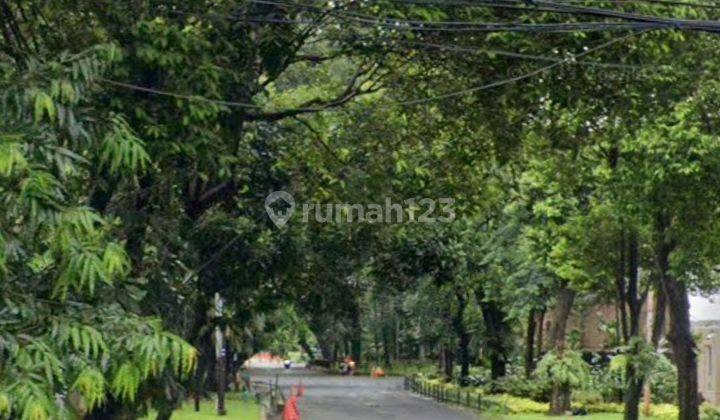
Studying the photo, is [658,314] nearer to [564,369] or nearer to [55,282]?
[564,369]

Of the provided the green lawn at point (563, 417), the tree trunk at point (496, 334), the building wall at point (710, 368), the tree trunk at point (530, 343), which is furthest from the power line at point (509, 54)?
the tree trunk at point (496, 334)

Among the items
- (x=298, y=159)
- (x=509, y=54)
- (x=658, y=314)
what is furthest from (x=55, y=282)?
(x=658, y=314)

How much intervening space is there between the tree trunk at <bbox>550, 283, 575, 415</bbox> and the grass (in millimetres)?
8497

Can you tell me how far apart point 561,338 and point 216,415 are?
1064cm

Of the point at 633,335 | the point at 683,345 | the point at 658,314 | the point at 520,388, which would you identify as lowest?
the point at 520,388

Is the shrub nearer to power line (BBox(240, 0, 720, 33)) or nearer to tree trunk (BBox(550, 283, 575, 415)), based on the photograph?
tree trunk (BBox(550, 283, 575, 415))

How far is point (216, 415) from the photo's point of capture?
1302 inches

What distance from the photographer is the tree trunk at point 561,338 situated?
38.2 metres

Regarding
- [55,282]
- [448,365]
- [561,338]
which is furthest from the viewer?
[448,365]

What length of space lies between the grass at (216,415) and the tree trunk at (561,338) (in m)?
8.50

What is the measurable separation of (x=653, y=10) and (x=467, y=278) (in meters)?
25.3

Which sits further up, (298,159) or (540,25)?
(540,25)

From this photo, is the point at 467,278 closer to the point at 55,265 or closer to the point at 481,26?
the point at 481,26

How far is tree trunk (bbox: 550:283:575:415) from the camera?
3822cm
